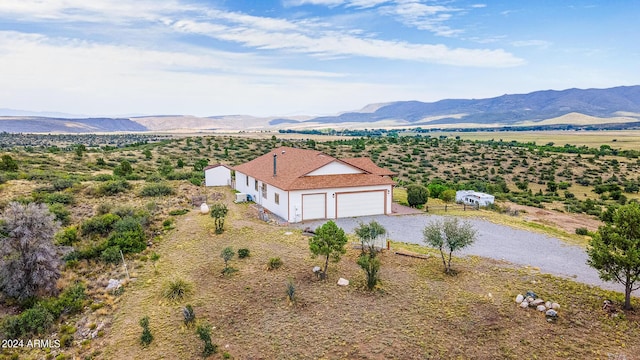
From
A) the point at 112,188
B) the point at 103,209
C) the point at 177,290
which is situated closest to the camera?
the point at 177,290

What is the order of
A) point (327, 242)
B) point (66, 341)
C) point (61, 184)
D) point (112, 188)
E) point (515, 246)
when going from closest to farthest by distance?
point (66, 341), point (327, 242), point (515, 246), point (61, 184), point (112, 188)

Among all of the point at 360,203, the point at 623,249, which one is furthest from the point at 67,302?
the point at 623,249

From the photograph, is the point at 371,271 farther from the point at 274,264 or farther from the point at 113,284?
the point at 113,284

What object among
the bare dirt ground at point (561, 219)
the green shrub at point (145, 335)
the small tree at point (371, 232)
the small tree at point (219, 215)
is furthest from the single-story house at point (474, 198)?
the green shrub at point (145, 335)

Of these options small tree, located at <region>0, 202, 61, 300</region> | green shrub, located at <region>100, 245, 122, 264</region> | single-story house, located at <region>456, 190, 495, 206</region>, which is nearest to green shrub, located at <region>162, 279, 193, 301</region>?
green shrub, located at <region>100, 245, 122, 264</region>

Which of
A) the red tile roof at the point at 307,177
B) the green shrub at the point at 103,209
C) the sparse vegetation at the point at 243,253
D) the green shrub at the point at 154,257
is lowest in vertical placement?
the green shrub at the point at 154,257

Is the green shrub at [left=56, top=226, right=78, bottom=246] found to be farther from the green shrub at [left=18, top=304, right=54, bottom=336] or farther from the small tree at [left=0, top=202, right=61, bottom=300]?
the green shrub at [left=18, top=304, right=54, bottom=336]

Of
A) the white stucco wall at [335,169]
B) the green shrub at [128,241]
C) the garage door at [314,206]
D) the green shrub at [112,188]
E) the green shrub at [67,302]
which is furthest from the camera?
the green shrub at [112,188]

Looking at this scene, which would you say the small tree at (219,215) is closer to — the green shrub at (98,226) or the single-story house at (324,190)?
the single-story house at (324,190)
